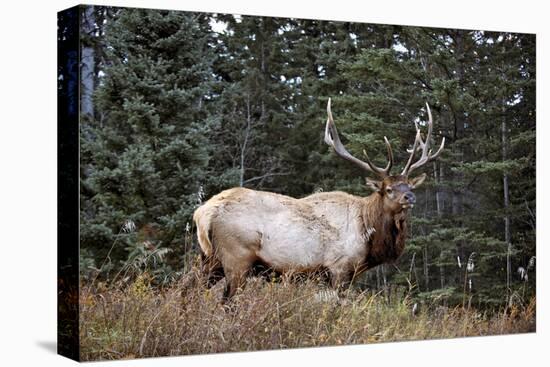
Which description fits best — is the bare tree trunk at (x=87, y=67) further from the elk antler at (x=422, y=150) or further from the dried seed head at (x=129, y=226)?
the elk antler at (x=422, y=150)

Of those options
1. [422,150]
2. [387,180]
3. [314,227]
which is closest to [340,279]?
[314,227]

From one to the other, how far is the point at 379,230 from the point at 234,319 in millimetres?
1770

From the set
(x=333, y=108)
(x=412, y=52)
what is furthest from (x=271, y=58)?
(x=412, y=52)

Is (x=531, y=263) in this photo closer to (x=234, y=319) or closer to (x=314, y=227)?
(x=314, y=227)

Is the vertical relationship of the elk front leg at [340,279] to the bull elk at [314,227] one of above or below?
below

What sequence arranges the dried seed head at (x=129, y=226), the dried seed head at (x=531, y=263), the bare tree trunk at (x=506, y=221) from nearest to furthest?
the dried seed head at (x=129, y=226) < the bare tree trunk at (x=506, y=221) < the dried seed head at (x=531, y=263)

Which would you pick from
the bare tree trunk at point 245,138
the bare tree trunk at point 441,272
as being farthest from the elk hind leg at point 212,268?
the bare tree trunk at point 441,272

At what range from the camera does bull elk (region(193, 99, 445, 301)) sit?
930 cm

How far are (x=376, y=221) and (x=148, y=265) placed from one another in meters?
2.25

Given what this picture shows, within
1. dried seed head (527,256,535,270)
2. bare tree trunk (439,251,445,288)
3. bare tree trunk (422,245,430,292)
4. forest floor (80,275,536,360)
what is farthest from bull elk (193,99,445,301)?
dried seed head (527,256,535,270)

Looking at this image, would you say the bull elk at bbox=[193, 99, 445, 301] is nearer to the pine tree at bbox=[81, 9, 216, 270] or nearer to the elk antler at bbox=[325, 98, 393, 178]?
the elk antler at bbox=[325, 98, 393, 178]

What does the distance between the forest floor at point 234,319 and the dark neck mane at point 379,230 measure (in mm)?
369

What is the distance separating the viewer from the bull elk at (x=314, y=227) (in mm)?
9305

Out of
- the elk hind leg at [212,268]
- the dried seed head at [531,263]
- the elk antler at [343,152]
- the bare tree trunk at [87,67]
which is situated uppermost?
the bare tree trunk at [87,67]
